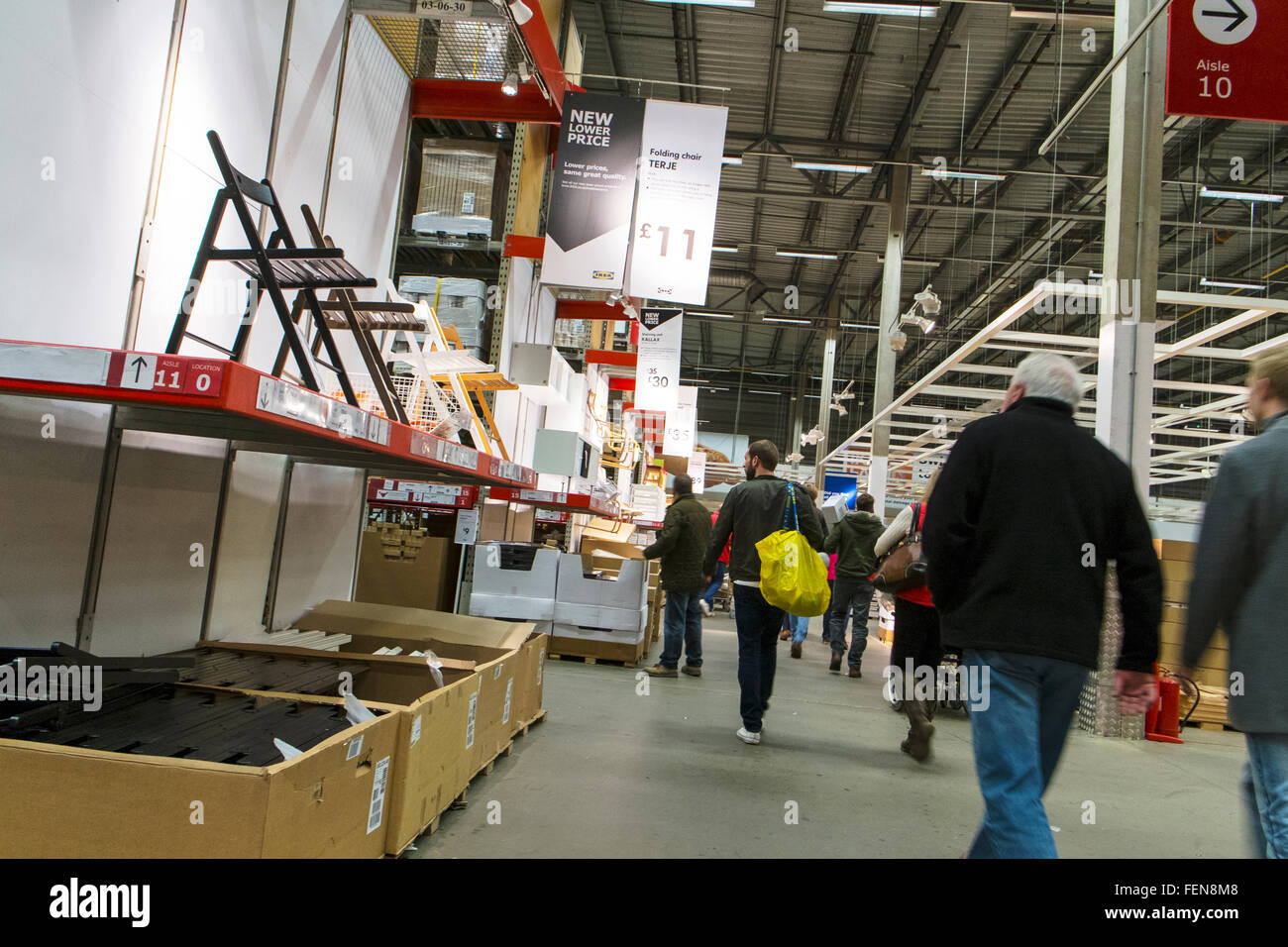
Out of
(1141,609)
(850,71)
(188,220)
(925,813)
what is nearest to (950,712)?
(925,813)

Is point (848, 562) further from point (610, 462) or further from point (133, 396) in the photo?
point (133, 396)

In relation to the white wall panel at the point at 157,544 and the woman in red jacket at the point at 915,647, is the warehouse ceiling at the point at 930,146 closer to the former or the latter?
the woman in red jacket at the point at 915,647

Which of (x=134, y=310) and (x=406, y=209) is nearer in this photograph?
(x=134, y=310)

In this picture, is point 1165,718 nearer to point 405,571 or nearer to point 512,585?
point 512,585

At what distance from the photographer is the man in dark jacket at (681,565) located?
7.19 m

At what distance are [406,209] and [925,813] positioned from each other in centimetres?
588

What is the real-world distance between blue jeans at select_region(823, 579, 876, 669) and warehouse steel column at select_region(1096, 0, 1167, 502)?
9.96 feet

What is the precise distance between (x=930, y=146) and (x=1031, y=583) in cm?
1551

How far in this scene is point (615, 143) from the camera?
299 inches

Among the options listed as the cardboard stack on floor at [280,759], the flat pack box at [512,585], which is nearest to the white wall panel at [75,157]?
the cardboard stack on floor at [280,759]

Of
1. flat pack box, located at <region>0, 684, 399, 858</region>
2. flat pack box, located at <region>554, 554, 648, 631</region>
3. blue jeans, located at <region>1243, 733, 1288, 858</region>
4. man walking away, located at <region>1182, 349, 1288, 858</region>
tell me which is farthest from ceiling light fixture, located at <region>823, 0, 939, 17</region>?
flat pack box, located at <region>0, 684, 399, 858</region>

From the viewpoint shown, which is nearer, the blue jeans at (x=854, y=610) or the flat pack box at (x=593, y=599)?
the flat pack box at (x=593, y=599)

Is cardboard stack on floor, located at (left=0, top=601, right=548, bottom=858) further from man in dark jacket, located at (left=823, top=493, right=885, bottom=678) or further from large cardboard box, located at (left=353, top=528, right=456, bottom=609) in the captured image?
man in dark jacket, located at (left=823, top=493, right=885, bottom=678)

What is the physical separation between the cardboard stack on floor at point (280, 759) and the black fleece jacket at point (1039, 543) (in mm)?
1719
